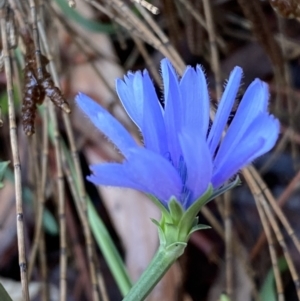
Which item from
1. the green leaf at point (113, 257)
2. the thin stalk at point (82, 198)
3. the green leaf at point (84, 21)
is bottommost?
the green leaf at point (113, 257)

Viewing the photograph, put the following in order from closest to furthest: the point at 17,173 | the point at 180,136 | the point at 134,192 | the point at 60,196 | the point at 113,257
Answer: the point at 180,136 < the point at 17,173 < the point at 60,196 < the point at 113,257 < the point at 134,192

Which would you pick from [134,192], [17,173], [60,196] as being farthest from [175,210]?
[134,192]

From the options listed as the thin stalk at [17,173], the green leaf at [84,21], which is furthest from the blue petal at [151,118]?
the green leaf at [84,21]

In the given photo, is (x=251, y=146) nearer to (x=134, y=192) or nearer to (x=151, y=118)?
(x=151, y=118)

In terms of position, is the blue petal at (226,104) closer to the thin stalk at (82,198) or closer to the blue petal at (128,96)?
the blue petal at (128,96)

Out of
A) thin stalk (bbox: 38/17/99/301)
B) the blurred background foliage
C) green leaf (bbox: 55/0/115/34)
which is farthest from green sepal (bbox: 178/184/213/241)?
green leaf (bbox: 55/0/115/34)

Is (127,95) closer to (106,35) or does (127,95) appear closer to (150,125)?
(150,125)

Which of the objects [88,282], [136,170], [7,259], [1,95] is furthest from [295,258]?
[136,170]
